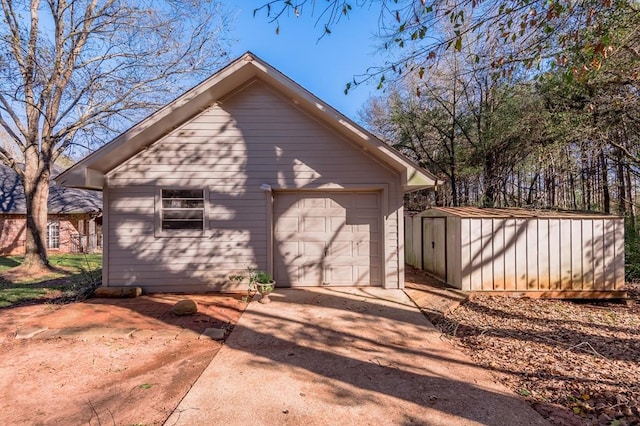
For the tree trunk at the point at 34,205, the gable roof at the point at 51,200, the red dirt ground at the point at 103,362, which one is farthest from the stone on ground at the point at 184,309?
the gable roof at the point at 51,200

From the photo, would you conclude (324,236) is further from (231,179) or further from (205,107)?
(205,107)

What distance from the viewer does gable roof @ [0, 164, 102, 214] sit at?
57.8ft

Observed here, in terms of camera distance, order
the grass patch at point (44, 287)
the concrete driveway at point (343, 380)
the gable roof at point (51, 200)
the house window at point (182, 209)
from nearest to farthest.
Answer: the concrete driveway at point (343, 380)
the grass patch at point (44, 287)
the house window at point (182, 209)
the gable roof at point (51, 200)

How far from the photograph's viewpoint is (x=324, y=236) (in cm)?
730

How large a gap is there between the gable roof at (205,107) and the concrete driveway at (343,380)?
3.07 metres

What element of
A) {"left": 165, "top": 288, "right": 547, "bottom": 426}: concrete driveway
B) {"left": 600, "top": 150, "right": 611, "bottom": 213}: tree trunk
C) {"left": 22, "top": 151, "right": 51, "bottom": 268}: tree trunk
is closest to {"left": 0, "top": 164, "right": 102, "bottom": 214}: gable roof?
{"left": 22, "top": 151, "right": 51, "bottom": 268}: tree trunk

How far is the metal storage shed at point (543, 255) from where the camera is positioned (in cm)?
686

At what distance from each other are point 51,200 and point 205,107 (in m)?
17.7

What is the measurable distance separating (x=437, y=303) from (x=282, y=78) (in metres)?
5.34

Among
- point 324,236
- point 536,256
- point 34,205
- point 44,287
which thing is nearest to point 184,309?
point 324,236

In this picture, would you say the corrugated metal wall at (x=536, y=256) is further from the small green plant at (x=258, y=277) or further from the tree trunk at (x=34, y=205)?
the tree trunk at (x=34, y=205)

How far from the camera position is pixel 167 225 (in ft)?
23.0

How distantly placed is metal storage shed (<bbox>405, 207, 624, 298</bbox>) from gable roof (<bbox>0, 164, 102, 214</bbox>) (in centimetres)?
2025

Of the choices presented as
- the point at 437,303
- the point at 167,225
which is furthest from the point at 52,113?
the point at 437,303
